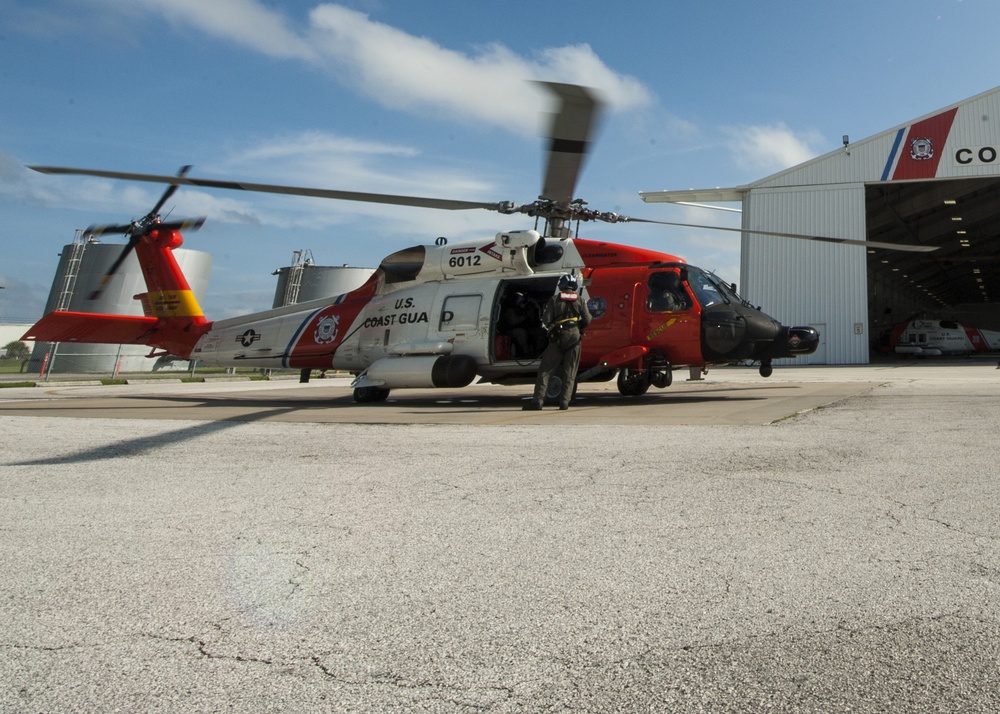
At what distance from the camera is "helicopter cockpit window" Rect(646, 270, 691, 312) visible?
34.0 ft

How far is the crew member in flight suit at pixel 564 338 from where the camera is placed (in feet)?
30.2

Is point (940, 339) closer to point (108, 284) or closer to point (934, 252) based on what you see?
point (934, 252)

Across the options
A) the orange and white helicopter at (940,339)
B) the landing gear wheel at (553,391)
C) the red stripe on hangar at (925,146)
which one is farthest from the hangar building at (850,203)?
the landing gear wheel at (553,391)

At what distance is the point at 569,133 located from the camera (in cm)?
698

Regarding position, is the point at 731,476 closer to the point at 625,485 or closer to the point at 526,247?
the point at 625,485

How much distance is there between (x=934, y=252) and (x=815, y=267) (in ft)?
64.1

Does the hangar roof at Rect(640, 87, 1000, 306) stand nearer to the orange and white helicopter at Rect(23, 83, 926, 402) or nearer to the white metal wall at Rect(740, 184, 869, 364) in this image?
the white metal wall at Rect(740, 184, 869, 364)

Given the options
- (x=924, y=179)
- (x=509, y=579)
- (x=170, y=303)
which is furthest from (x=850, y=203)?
(x=509, y=579)

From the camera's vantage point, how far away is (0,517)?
11.3 ft

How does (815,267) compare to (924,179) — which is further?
(815,267)

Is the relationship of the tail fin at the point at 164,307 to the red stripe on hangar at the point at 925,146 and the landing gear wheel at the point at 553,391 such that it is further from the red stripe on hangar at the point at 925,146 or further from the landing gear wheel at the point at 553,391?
the red stripe on hangar at the point at 925,146

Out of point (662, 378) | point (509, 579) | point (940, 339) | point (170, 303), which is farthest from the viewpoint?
point (940, 339)

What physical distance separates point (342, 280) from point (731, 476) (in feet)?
126

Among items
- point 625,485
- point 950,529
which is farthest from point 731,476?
point 950,529
